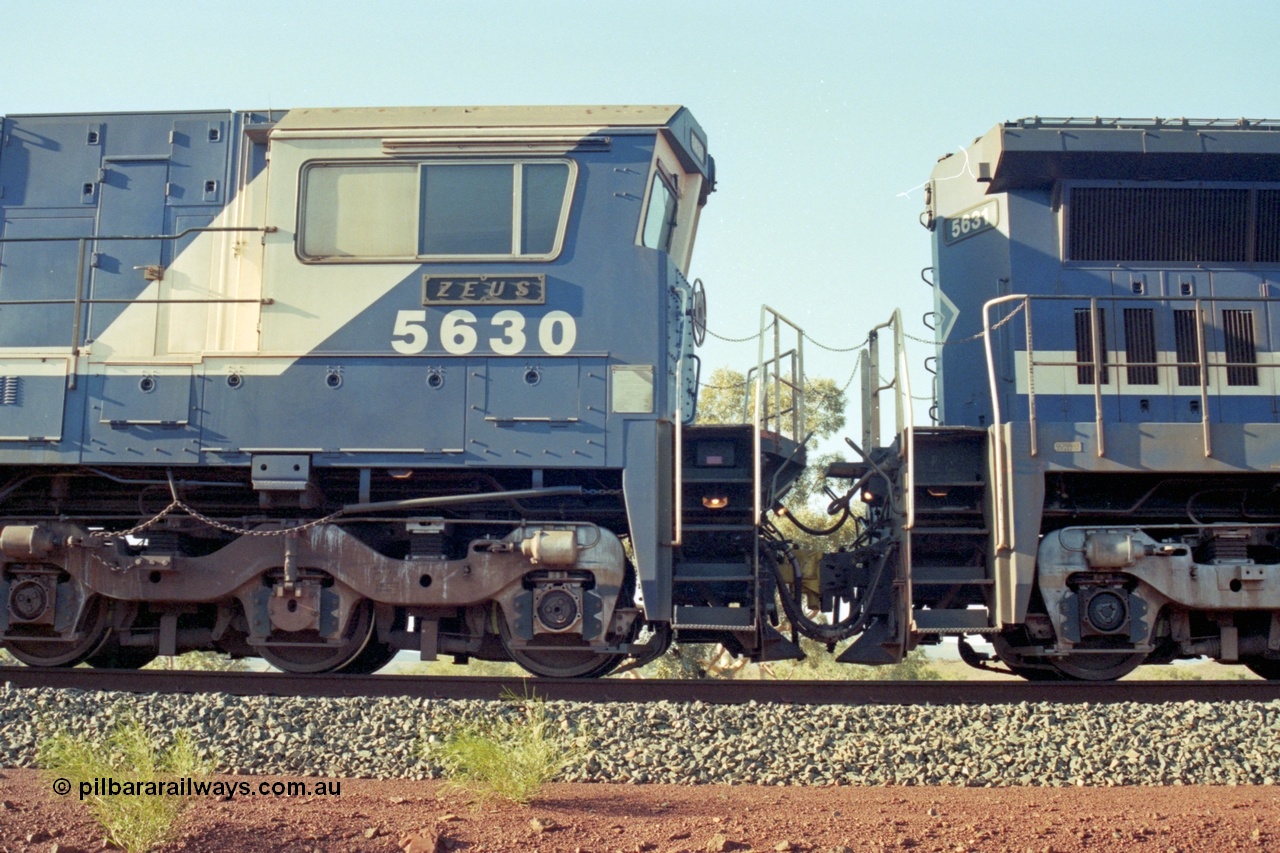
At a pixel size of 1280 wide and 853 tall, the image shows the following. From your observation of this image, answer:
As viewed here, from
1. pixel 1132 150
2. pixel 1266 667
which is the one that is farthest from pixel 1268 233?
pixel 1266 667

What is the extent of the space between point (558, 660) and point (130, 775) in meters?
3.87

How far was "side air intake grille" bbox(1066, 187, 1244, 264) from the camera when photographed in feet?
30.5

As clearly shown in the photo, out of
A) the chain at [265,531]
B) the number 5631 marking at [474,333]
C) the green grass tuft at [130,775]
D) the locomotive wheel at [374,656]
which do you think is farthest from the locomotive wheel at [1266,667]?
the green grass tuft at [130,775]

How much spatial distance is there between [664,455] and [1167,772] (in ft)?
12.3

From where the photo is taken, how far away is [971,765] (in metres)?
5.87

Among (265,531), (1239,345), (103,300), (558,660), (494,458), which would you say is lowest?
(558,660)

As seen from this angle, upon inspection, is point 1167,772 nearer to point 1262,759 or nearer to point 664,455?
point 1262,759

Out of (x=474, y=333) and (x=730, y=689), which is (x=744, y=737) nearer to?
(x=730, y=689)

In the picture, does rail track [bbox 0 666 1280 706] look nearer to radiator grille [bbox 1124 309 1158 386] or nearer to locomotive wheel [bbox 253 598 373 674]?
locomotive wheel [bbox 253 598 373 674]

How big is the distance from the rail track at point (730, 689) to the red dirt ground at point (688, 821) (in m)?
2.07

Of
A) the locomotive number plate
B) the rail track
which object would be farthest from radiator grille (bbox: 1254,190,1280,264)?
the locomotive number plate

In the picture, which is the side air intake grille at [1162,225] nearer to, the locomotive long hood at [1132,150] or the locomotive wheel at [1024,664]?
the locomotive long hood at [1132,150]

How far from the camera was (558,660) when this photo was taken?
8180mm

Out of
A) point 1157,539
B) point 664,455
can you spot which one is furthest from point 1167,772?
point 664,455
